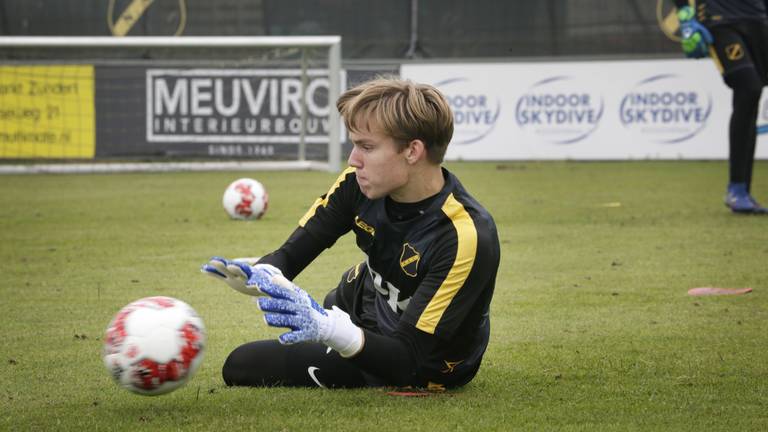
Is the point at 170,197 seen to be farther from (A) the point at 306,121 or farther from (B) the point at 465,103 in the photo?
(B) the point at 465,103

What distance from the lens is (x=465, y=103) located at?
764 inches

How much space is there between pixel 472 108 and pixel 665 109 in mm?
3207

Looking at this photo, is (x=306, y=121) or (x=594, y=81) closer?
(x=306, y=121)

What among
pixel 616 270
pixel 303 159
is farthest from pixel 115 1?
pixel 616 270

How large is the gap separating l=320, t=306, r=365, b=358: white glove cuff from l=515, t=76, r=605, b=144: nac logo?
1594 centimetres

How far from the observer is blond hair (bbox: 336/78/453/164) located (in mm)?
3721

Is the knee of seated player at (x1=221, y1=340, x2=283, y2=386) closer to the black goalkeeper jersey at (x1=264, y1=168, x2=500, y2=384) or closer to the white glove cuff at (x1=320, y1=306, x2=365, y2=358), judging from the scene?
the black goalkeeper jersey at (x1=264, y1=168, x2=500, y2=384)

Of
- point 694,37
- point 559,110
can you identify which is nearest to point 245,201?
point 694,37

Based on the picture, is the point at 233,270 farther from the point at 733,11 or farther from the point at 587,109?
the point at 587,109

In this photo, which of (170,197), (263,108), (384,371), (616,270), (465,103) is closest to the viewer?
(384,371)

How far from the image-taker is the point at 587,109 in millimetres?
19078

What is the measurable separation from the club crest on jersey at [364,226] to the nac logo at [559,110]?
15.4 m

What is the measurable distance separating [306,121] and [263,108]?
1.13 metres

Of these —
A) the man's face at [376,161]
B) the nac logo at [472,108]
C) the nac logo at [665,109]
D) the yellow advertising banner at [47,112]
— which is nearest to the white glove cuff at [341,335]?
the man's face at [376,161]
